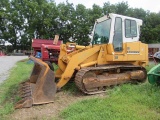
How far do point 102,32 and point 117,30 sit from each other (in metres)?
0.63

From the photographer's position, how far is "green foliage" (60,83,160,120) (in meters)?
4.42

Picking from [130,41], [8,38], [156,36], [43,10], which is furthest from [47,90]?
[8,38]

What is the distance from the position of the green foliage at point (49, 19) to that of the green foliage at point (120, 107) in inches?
1136

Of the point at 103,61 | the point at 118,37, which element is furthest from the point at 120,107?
the point at 118,37

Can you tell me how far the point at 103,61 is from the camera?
7090mm

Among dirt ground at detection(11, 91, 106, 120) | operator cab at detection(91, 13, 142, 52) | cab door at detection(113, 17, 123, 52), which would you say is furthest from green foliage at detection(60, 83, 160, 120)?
operator cab at detection(91, 13, 142, 52)

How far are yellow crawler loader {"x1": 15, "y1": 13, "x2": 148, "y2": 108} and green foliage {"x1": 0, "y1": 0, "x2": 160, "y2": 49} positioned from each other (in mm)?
26901

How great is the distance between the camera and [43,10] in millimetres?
37688

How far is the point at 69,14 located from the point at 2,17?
11891mm

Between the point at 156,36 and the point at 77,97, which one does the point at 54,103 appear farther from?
the point at 156,36

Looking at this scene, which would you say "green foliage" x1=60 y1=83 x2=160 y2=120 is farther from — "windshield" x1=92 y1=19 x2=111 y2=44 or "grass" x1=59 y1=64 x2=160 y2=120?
"windshield" x1=92 y1=19 x2=111 y2=44

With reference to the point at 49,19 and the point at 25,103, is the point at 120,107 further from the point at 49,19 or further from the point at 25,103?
the point at 49,19

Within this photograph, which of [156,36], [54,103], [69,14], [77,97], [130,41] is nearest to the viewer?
[54,103]

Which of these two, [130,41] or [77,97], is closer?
[77,97]
